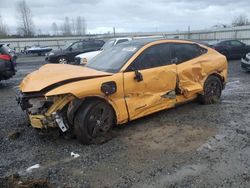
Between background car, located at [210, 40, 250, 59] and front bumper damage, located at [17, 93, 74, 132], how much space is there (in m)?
15.9

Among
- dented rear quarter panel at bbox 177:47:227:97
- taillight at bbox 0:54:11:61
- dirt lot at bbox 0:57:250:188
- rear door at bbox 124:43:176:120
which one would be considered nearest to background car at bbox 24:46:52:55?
taillight at bbox 0:54:11:61

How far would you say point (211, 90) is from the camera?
295 inches

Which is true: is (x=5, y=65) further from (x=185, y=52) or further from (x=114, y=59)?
(x=185, y=52)

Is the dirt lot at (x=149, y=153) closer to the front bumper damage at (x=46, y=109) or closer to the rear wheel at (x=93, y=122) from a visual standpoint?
the rear wheel at (x=93, y=122)

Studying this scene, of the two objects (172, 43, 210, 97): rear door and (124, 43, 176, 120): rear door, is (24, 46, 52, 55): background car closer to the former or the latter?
(172, 43, 210, 97): rear door

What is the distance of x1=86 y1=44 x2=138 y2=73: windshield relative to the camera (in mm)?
5925

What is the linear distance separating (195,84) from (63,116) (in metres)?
3.20

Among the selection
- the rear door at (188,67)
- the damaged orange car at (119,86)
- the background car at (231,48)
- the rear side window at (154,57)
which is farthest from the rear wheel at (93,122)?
the background car at (231,48)

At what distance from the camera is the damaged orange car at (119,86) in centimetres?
508

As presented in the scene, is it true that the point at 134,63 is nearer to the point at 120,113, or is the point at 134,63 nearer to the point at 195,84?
the point at 120,113

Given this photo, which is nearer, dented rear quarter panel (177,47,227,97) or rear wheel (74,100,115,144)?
rear wheel (74,100,115,144)

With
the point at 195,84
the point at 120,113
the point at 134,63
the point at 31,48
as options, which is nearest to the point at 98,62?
the point at 134,63

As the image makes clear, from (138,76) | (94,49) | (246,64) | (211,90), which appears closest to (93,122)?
(138,76)

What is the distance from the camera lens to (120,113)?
558 centimetres
